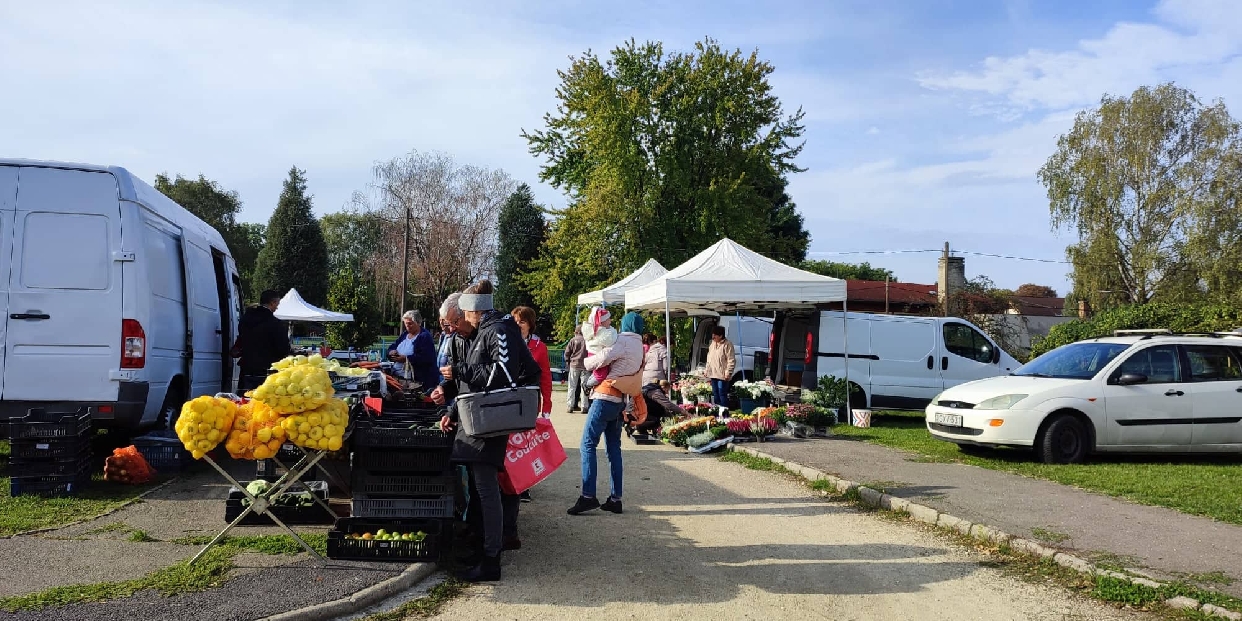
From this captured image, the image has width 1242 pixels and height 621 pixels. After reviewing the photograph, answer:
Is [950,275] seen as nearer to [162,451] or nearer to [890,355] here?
[890,355]

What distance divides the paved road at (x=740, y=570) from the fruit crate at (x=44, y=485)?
390 centimetres

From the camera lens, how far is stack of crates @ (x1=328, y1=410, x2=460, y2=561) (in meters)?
5.62

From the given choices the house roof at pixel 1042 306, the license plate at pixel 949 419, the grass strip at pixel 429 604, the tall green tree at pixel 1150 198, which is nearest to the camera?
the grass strip at pixel 429 604

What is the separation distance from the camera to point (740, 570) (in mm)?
6000

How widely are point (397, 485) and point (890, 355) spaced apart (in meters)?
12.4

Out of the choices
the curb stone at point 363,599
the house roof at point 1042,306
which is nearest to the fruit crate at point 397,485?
the curb stone at point 363,599

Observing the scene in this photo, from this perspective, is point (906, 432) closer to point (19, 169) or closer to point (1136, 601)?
point (1136, 601)

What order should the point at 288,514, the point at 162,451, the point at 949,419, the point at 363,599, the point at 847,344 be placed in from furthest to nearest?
the point at 847,344
the point at 949,419
the point at 162,451
the point at 288,514
the point at 363,599

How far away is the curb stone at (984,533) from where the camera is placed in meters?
5.11

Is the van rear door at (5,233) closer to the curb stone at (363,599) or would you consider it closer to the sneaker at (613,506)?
the curb stone at (363,599)

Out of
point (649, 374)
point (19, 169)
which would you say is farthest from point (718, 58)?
point (19, 169)

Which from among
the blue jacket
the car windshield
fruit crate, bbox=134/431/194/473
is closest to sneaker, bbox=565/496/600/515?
the blue jacket

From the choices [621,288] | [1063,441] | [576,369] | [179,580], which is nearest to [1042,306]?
[621,288]

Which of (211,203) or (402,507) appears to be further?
(211,203)
